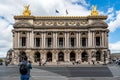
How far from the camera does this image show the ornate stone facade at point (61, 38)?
378ft

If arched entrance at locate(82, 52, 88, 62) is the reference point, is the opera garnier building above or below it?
above

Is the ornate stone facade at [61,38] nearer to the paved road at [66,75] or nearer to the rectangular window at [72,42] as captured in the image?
the rectangular window at [72,42]

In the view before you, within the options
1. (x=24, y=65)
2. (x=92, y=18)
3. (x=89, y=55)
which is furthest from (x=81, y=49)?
(x=24, y=65)

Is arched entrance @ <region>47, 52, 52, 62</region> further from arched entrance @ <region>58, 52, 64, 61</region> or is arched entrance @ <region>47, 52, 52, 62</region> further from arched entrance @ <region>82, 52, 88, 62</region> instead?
arched entrance @ <region>82, 52, 88, 62</region>

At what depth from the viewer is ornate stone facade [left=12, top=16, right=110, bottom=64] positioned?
115 m

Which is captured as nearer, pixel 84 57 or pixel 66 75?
pixel 66 75

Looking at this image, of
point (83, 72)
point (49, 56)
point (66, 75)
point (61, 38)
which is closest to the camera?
point (66, 75)

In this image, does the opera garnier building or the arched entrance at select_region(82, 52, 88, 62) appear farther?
the arched entrance at select_region(82, 52, 88, 62)

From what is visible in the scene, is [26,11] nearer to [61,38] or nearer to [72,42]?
[61,38]

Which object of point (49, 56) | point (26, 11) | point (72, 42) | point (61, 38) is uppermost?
point (26, 11)

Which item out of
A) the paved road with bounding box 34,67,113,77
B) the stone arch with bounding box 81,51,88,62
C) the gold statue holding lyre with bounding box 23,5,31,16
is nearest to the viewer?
the paved road with bounding box 34,67,113,77

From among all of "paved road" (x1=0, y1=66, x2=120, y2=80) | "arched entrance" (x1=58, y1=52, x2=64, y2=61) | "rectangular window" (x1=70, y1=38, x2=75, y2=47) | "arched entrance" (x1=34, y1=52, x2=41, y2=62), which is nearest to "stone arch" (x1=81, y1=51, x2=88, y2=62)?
"rectangular window" (x1=70, y1=38, x2=75, y2=47)

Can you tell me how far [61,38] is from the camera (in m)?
119

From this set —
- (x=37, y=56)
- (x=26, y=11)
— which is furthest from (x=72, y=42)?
(x=26, y=11)
